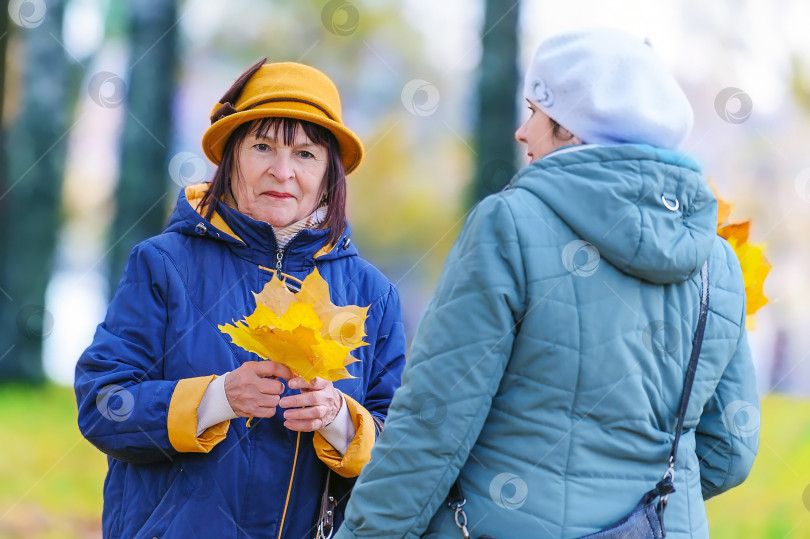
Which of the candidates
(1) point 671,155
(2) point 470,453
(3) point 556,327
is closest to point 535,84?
(1) point 671,155

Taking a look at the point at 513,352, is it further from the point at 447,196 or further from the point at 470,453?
the point at 447,196

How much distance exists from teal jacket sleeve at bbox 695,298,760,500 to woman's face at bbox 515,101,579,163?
557 mm

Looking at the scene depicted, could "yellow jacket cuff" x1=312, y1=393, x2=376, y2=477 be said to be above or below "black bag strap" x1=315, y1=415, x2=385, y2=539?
above

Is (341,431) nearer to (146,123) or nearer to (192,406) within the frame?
(192,406)

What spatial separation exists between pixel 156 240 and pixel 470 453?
1008 millimetres

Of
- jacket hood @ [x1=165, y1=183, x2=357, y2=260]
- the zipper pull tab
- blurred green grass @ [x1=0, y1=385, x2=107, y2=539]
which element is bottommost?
blurred green grass @ [x1=0, y1=385, x2=107, y2=539]

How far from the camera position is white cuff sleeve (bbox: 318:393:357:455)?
2.05 m

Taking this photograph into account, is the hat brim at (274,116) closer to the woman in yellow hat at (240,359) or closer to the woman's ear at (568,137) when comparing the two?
the woman in yellow hat at (240,359)

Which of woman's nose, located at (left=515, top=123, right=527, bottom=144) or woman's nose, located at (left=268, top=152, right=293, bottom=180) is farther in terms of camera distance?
woman's nose, located at (left=268, top=152, right=293, bottom=180)

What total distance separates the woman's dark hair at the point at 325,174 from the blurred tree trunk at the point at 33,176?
19.2 ft

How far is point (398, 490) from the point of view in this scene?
155cm

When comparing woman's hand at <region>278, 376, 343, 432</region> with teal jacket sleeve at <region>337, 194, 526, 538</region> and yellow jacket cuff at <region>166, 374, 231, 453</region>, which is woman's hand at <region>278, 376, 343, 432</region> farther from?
teal jacket sleeve at <region>337, 194, 526, 538</region>

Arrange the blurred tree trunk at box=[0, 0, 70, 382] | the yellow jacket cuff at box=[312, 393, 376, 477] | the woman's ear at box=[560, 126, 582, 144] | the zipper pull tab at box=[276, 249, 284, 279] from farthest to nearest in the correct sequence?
the blurred tree trunk at box=[0, 0, 70, 382] → the zipper pull tab at box=[276, 249, 284, 279] → the yellow jacket cuff at box=[312, 393, 376, 477] → the woman's ear at box=[560, 126, 582, 144]

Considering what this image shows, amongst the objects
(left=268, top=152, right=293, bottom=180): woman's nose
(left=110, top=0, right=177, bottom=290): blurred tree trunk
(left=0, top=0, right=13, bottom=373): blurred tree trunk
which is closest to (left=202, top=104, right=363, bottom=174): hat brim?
(left=268, top=152, right=293, bottom=180): woman's nose
